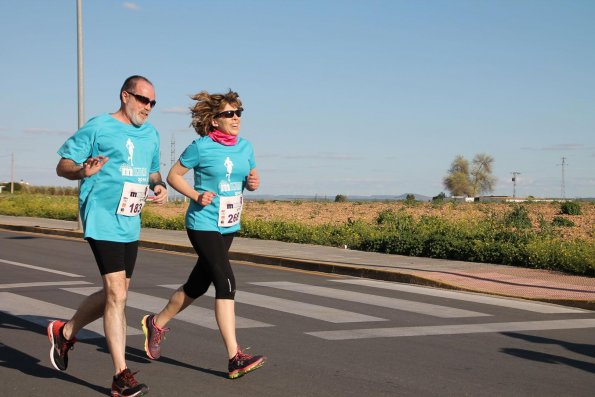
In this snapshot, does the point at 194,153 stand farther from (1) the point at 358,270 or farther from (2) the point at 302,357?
(1) the point at 358,270

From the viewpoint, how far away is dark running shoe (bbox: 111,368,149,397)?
18.9 feet

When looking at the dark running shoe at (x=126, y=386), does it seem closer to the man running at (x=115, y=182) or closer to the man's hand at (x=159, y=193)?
the man running at (x=115, y=182)

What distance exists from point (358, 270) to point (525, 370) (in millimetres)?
7277

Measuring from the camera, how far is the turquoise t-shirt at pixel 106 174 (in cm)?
606

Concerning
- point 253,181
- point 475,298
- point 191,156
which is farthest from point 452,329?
point 191,156

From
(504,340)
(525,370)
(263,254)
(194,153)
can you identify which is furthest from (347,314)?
(263,254)

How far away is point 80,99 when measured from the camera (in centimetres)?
2462

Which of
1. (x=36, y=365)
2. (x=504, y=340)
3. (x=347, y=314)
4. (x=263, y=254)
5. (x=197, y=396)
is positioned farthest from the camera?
(x=263, y=254)

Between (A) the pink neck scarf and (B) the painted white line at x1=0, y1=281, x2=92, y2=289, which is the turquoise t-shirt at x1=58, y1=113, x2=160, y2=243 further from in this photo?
(B) the painted white line at x1=0, y1=281, x2=92, y2=289

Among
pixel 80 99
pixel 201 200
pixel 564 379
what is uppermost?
pixel 80 99

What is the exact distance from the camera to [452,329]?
9000mm

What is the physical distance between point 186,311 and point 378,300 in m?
2.52

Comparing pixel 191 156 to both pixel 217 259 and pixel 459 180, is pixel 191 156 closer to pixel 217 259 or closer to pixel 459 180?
pixel 217 259

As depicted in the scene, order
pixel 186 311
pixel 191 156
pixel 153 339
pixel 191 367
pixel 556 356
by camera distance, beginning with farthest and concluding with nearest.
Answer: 1. pixel 186 311
2. pixel 556 356
3. pixel 153 339
4. pixel 191 367
5. pixel 191 156
